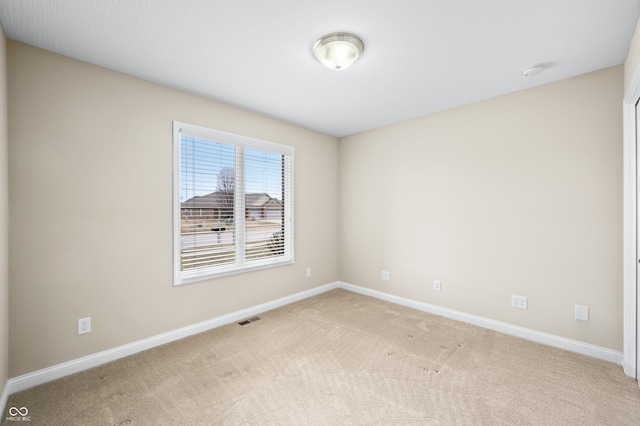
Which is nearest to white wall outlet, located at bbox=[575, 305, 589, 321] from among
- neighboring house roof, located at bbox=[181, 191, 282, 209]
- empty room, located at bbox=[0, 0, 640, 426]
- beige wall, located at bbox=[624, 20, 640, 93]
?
empty room, located at bbox=[0, 0, 640, 426]

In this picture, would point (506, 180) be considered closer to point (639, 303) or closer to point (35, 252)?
point (639, 303)

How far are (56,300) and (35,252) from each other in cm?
40

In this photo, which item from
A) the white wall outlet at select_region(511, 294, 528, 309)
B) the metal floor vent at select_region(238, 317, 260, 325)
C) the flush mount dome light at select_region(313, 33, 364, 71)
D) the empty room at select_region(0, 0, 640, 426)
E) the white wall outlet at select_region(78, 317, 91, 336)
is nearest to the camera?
the empty room at select_region(0, 0, 640, 426)

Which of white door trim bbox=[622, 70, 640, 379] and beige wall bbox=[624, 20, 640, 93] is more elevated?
beige wall bbox=[624, 20, 640, 93]

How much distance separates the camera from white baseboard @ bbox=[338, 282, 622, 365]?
2451 mm

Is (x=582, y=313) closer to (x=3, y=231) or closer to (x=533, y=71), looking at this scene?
(x=533, y=71)

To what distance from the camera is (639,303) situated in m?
2.12

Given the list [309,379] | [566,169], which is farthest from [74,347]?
[566,169]

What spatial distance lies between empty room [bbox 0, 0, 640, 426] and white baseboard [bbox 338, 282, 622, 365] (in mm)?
20

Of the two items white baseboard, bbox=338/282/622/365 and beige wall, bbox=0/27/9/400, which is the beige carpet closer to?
white baseboard, bbox=338/282/622/365

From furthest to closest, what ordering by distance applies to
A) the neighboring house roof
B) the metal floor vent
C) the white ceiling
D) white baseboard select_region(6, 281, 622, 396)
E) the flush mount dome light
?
the metal floor vent < the neighboring house roof < white baseboard select_region(6, 281, 622, 396) < the flush mount dome light < the white ceiling

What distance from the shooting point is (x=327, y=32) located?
6.43 feet

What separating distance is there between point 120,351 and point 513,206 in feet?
13.2

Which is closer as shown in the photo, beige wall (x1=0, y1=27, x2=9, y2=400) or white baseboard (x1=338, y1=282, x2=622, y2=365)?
beige wall (x1=0, y1=27, x2=9, y2=400)
